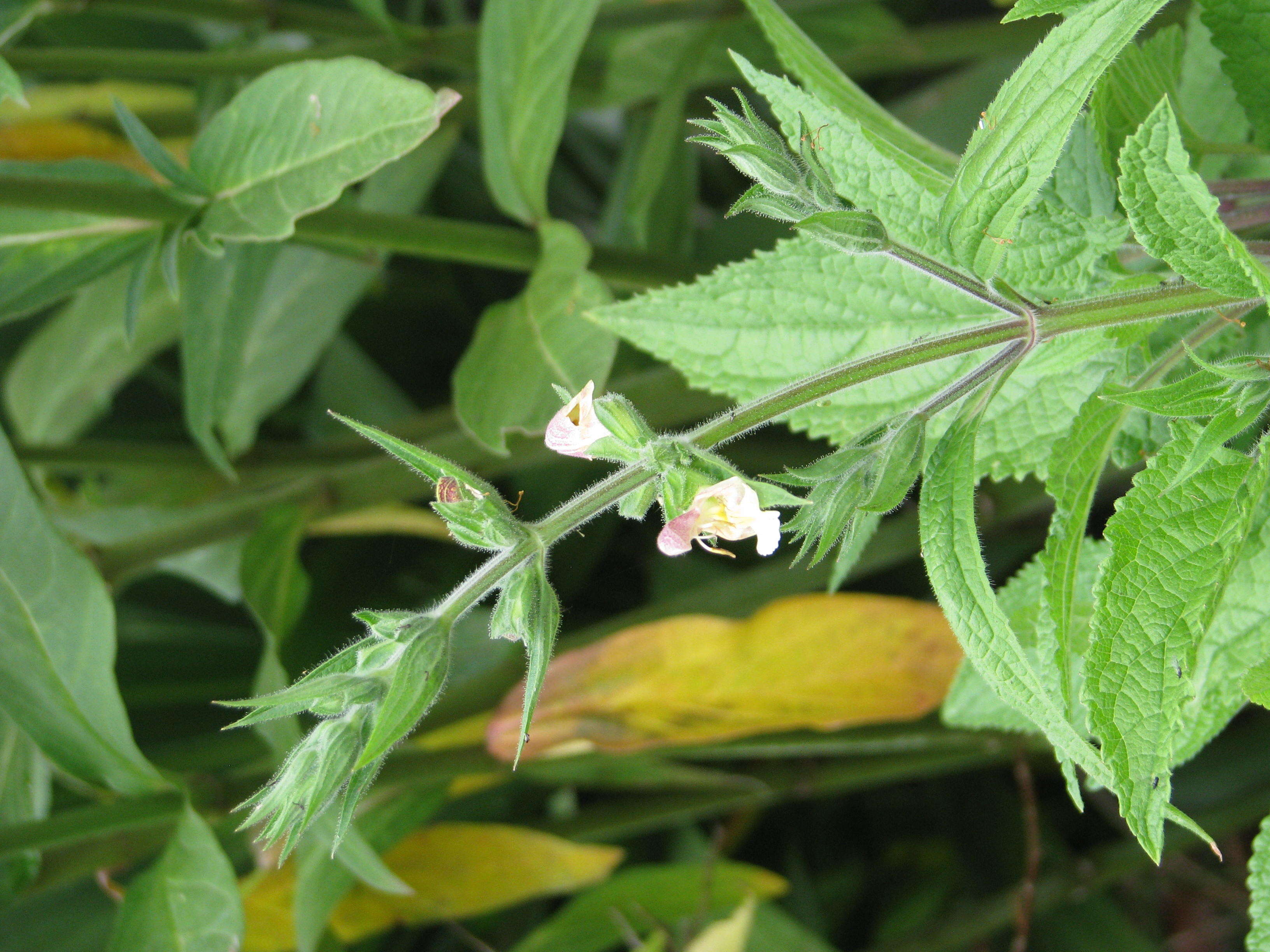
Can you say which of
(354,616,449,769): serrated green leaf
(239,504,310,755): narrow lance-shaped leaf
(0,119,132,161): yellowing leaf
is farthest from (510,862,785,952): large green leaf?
(0,119,132,161): yellowing leaf

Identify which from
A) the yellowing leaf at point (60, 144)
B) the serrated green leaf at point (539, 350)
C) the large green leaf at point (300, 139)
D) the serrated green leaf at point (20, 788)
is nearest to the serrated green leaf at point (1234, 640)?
the serrated green leaf at point (539, 350)

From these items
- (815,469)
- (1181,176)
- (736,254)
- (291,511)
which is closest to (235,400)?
(291,511)

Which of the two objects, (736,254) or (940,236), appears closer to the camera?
(940,236)

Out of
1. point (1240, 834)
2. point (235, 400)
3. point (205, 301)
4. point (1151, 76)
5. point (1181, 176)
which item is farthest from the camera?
point (1240, 834)

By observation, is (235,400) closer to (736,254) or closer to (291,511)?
(291,511)

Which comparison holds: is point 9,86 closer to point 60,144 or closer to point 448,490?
point 448,490

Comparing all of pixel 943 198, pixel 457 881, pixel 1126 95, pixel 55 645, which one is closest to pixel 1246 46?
pixel 1126 95

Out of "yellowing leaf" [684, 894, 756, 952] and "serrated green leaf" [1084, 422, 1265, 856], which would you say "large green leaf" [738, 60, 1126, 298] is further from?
"yellowing leaf" [684, 894, 756, 952]
